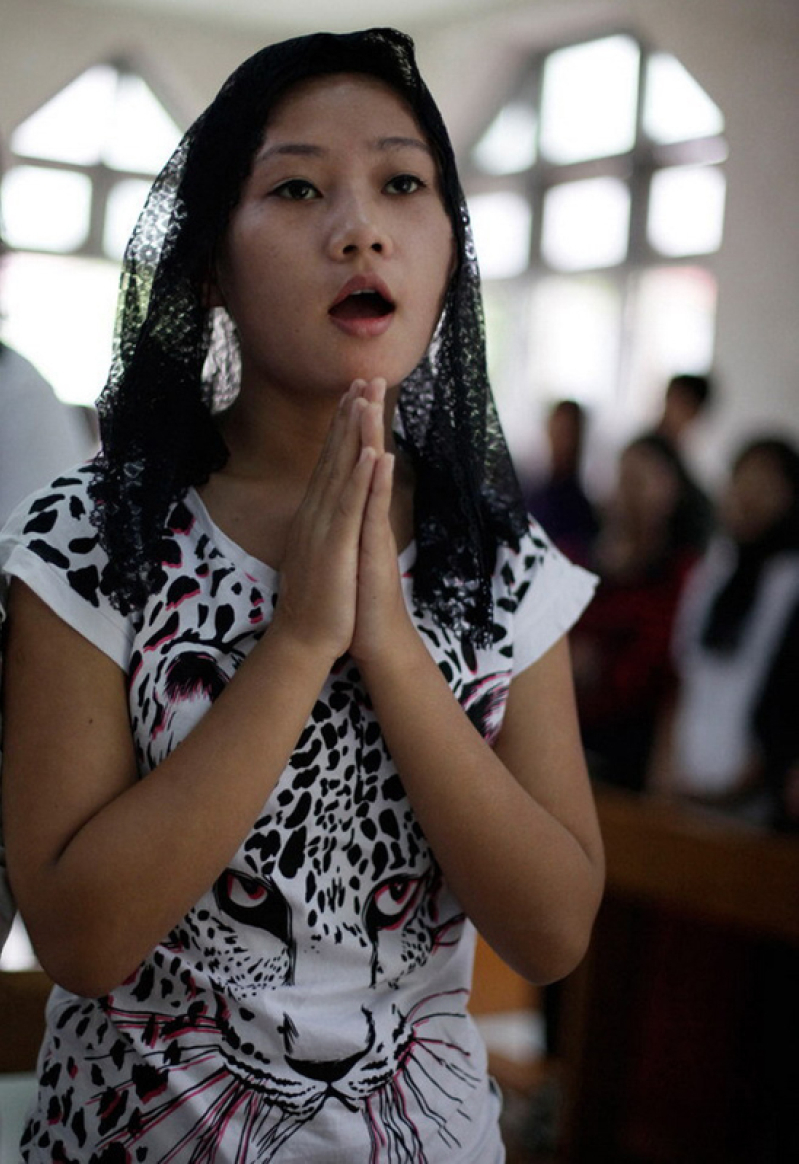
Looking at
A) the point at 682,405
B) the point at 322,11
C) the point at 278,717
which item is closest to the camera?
the point at 278,717

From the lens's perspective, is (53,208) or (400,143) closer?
(400,143)

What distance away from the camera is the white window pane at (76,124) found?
33.3ft

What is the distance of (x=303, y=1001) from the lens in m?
1.12

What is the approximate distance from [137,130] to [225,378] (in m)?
10.1

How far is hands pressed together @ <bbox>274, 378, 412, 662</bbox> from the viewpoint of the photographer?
1075 mm

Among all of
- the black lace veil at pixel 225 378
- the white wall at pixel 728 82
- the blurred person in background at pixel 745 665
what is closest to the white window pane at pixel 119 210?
the white wall at pixel 728 82

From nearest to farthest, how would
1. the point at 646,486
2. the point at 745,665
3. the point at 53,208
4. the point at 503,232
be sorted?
the point at 745,665, the point at 646,486, the point at 53,208, the point at 503,232

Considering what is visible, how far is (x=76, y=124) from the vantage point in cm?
1045

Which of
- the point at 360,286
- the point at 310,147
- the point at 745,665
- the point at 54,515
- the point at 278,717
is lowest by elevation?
the point at 745,665

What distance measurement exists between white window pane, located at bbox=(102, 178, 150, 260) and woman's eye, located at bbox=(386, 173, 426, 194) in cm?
971

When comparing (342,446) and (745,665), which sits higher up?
(342,446)

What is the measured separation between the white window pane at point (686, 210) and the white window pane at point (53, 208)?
14.5 feet

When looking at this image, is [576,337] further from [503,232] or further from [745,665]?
[745,665]

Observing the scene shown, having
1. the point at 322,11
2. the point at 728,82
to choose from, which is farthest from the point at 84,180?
the point at 728,82
